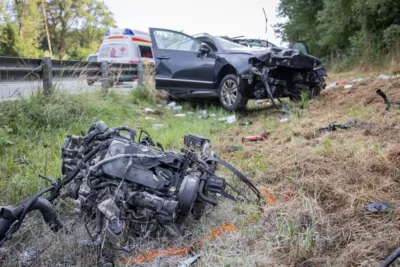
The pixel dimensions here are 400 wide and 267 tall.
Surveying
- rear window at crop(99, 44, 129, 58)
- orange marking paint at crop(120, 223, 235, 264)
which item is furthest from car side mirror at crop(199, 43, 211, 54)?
rear window at crop(99, 44, 129, 58)

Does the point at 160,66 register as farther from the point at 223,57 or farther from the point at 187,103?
the point at 223,57

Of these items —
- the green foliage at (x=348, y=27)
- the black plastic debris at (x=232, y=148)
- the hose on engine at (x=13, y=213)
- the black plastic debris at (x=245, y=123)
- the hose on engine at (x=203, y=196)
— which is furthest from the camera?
the green foliage at (x=348, y=27)

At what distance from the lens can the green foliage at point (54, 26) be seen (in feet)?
102

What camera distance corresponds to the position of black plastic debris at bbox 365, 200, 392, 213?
95.7 inches

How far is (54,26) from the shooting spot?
132ft

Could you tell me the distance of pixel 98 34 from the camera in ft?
150

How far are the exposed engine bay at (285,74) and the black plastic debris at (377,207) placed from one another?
386 cm

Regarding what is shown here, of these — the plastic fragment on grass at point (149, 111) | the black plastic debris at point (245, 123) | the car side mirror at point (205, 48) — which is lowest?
the plastic fragment on grass at point (149, 111)

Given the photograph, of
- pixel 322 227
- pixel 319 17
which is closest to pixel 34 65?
pixel 322 227

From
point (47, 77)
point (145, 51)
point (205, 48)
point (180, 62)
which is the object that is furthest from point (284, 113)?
point (145, 51)

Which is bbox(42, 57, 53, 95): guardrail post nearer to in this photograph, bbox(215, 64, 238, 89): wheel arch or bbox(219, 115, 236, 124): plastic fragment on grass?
bbox(219, 115, 236, 124): plastic fragment on grass

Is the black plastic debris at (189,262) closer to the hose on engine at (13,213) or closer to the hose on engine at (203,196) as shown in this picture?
the hose on engine at (203,196)

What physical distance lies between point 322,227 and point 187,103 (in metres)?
6.66

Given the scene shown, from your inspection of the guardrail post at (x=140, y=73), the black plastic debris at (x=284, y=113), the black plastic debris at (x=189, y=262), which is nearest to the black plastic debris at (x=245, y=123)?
the black plastic debris at (x=284, y=113)
